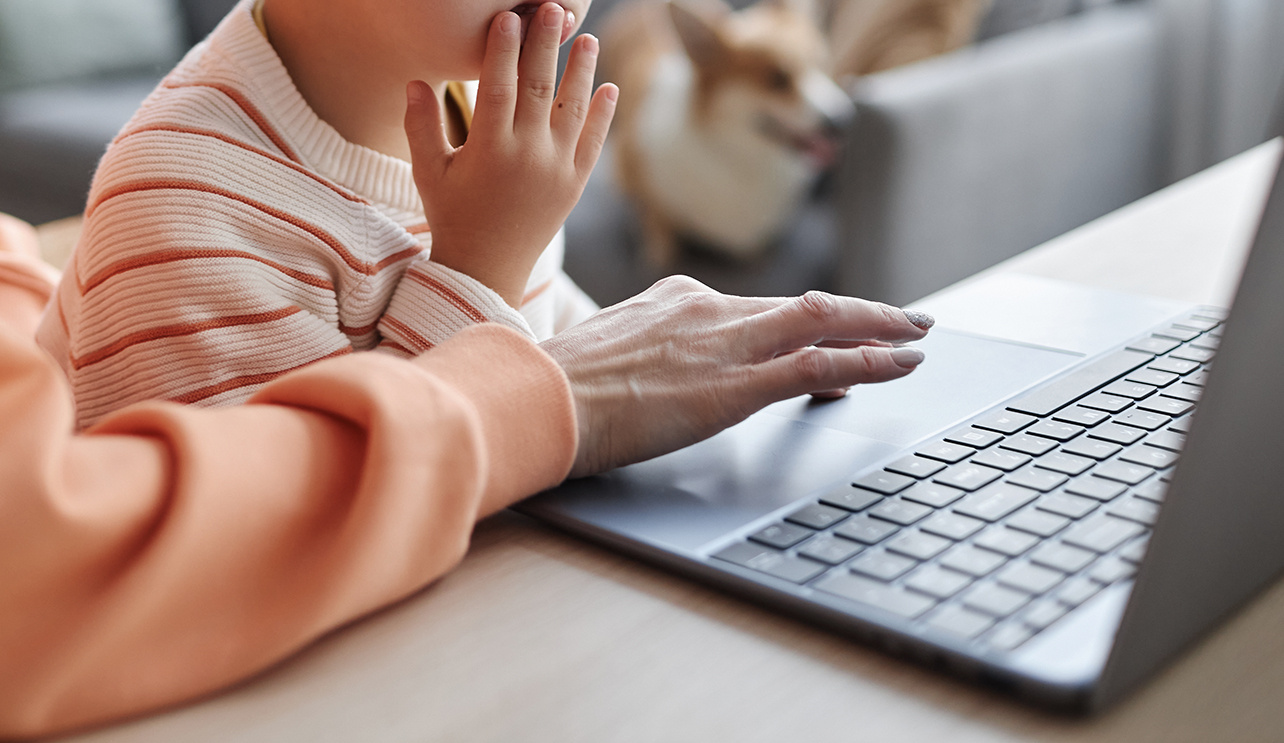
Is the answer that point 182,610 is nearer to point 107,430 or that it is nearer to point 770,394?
point 107,430

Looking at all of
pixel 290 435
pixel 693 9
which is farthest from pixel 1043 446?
pixel 693 9

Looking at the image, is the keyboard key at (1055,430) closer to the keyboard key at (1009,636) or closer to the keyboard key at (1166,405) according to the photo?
the keyboard key at (1166,405)

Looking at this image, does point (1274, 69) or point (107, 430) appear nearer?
point (107, 430)

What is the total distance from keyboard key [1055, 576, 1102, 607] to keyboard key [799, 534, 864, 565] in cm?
7

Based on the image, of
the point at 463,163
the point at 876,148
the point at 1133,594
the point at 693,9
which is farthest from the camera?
the point at 693,9

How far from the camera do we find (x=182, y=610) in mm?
370

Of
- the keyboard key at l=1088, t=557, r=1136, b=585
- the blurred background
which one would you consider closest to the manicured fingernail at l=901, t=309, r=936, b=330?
the keyboard key at l=1088, t=557, r=1136, b=585

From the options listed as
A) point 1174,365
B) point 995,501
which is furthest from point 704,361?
point 1174,365

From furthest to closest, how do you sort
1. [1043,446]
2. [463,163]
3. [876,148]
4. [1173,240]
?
[876,148] < [1173,240] < [463,163] < [1043,446]

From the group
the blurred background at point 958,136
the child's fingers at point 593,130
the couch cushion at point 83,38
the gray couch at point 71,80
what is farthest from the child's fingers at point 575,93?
the couch cushion at point 83,38

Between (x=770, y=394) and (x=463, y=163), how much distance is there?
24 centimetres

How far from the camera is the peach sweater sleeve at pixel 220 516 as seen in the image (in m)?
0.35

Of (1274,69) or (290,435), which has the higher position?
(1274,69)

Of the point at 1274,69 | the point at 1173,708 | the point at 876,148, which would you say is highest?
the point at 1274,69
